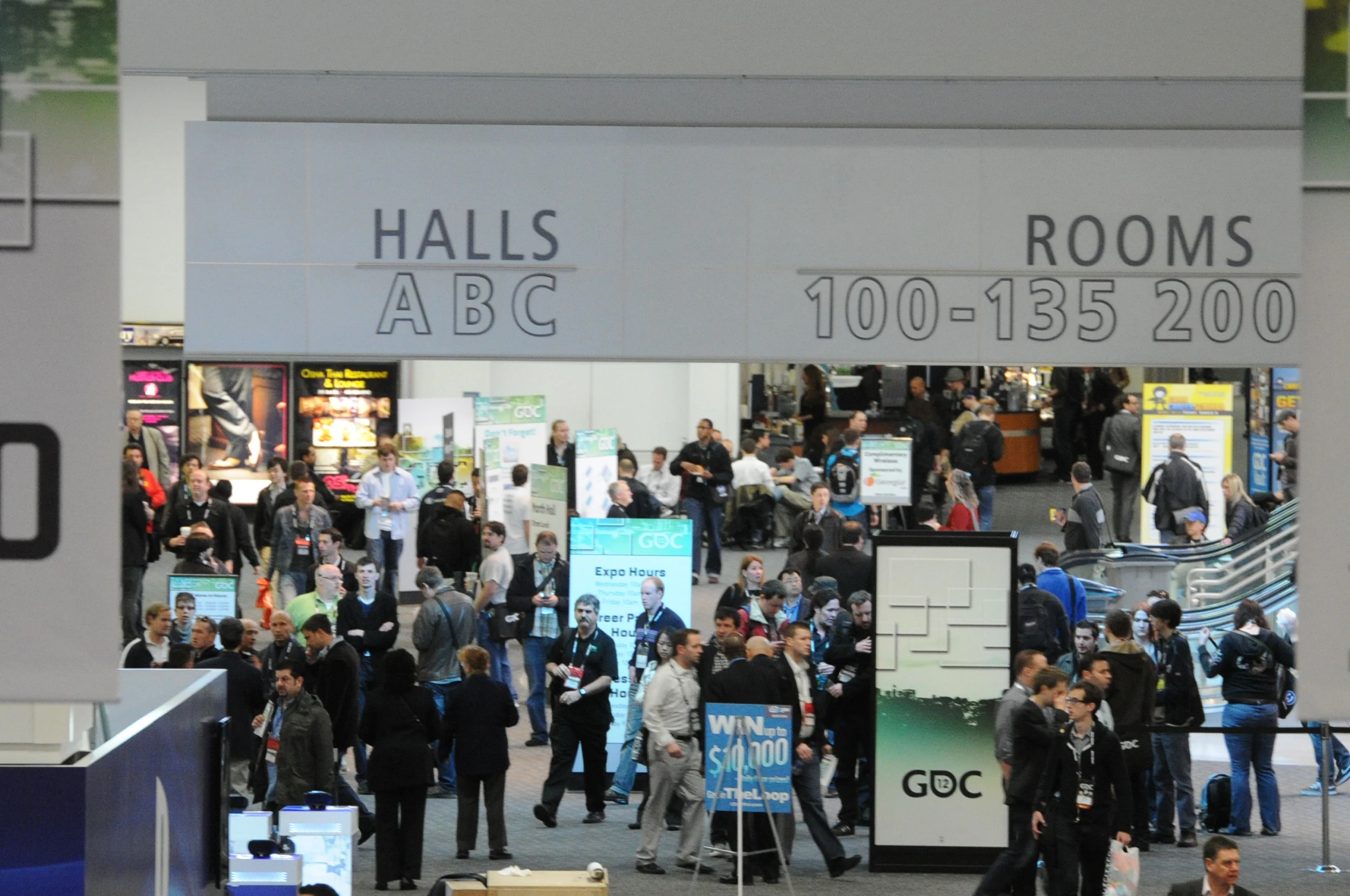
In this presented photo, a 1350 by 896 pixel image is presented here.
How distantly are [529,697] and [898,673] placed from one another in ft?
12.4

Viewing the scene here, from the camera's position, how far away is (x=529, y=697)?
551 inches

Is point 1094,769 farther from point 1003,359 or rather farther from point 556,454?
point 556,454

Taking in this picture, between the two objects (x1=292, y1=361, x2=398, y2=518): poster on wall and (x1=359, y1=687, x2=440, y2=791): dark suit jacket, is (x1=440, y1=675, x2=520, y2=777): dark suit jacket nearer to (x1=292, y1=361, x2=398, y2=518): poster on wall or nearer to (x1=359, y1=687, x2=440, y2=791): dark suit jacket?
(x1=359, y1=687, x2=440, y2=791): dark suit jacket

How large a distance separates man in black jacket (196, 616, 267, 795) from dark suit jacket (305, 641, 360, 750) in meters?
0.35

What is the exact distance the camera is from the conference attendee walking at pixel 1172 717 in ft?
38.2

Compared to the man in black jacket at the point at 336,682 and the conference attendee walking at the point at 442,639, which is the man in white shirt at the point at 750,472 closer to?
the conference attendee walking at the point at 442,639

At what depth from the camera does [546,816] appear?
12.0 meters

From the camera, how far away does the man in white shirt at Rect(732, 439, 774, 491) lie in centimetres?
2120

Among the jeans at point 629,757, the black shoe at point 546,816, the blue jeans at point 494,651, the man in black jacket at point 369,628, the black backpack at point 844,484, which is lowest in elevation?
the black shoe at point 546,816

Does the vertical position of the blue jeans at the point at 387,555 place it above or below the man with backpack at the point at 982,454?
below

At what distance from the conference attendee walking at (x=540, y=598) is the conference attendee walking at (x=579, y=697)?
119 centimetres

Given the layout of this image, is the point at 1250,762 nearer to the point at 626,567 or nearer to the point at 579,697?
the point at 626,567

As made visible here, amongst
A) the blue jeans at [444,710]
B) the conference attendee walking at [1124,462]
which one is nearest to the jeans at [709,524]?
the conference attendee walking at [1124,462]

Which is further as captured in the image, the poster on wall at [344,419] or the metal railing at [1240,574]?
the poster on wall at [344,419]
